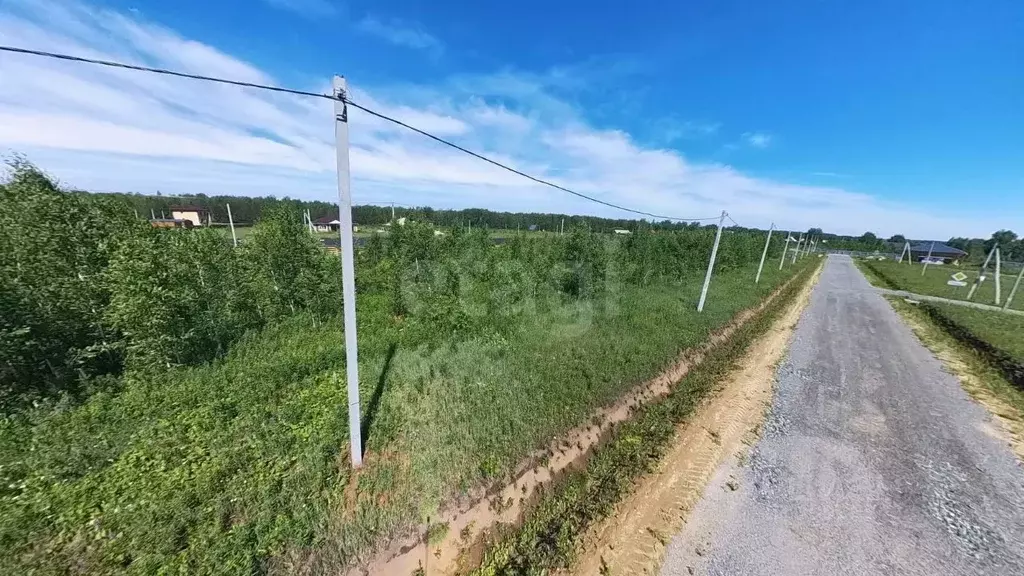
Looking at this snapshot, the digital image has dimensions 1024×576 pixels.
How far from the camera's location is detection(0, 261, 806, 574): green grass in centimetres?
344

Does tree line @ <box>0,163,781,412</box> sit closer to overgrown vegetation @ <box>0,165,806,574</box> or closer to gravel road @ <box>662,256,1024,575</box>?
overgrown vegetation @ <box>0,165,806,574</box>

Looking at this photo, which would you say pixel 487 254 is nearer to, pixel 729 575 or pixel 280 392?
pixel 280 392

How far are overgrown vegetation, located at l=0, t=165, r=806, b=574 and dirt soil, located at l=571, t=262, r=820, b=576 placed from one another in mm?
1492

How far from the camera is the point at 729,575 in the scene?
3566mm

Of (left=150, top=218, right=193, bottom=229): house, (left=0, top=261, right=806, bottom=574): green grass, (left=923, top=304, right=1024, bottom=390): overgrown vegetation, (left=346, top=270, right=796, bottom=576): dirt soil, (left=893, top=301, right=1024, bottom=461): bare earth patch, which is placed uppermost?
(left=150, top=218, right=193, bottom=229): house

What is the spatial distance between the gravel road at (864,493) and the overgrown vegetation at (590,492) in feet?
2.96

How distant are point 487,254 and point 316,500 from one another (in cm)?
1439

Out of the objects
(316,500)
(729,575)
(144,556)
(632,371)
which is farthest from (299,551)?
(632,371)

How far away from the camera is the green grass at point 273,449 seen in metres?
3.44

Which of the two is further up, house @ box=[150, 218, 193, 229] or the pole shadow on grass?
house @ box=[150, 218, 193, 229]

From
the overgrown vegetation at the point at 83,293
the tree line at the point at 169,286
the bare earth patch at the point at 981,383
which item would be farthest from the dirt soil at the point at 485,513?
the bare earth patch at the point at 981,383

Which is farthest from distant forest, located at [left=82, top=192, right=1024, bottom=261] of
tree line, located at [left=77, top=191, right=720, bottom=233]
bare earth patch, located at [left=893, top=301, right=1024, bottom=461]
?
bare earth patch, located at [left=893, top=301, right=1024, bottom=461]

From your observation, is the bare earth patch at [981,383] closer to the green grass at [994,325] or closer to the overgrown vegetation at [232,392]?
the green grass at [994,325]

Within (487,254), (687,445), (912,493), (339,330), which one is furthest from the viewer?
(487,254)
